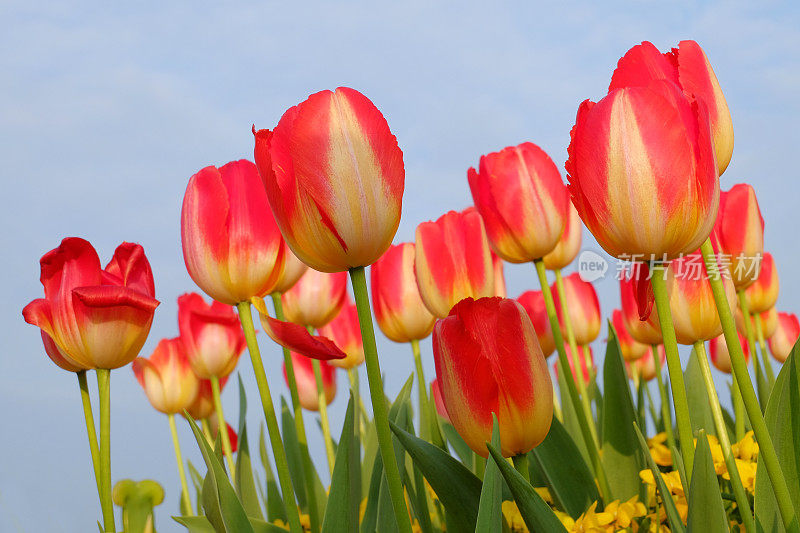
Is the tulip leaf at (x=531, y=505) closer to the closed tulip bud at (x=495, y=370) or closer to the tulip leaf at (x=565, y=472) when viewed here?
the closed tulip bud at (x=495, y=370)

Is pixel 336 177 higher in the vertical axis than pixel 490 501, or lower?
higher

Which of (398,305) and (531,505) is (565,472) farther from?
(531,505)

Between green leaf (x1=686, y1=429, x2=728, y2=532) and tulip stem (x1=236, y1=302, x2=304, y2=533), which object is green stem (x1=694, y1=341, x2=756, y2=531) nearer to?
green leaf (x1=686, y1=429, x2=728, y2=532)

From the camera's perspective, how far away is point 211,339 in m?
1.87

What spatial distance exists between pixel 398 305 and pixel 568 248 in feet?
1.74

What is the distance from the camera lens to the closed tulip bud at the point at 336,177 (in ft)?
2.71

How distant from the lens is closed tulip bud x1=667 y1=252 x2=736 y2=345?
1251 millimetres

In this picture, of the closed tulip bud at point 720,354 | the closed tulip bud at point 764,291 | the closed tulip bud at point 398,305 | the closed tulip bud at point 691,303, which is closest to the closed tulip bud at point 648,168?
the closed tulip bud at point 691,303

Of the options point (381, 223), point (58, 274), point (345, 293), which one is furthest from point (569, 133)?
point (345, 293)

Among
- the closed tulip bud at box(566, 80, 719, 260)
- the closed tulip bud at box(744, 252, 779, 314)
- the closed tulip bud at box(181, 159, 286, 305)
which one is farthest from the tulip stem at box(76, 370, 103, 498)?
the closed tulip bud at box(744, 252, 779, 314)

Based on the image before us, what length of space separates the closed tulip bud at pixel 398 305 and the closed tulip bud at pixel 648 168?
0.90m

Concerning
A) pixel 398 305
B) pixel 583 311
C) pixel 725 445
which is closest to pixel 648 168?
pixel 725 445

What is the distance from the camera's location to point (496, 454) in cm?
71

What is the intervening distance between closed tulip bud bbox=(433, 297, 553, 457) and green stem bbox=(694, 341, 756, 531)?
0.82ft
